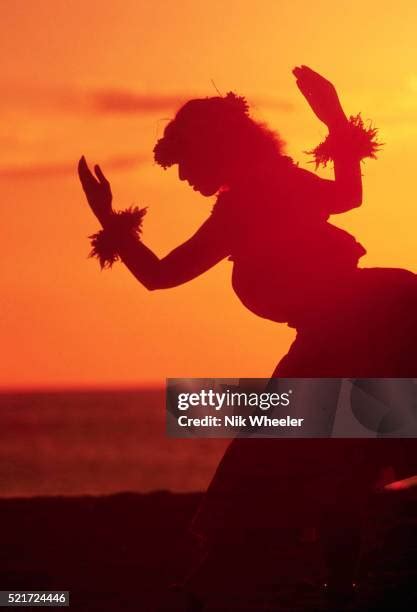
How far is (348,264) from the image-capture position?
23.1 feet

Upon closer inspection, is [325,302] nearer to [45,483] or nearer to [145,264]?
[145,264]

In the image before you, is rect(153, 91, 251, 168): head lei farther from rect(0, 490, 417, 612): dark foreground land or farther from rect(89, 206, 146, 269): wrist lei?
rect(0, 490, 417, 612): dark foreground land

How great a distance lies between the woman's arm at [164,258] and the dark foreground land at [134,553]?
126 centimetres

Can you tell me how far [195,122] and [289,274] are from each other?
0.78 meters

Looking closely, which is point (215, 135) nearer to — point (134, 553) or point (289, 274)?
point (289, 274)

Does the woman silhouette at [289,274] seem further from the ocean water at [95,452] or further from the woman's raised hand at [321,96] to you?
the ocean water at [95,452]

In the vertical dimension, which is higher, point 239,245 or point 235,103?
point 235,103

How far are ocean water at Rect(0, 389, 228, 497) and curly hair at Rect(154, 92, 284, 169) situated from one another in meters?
22.2

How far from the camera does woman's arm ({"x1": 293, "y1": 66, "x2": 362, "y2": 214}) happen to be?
709 cm

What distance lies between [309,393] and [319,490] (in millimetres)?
417

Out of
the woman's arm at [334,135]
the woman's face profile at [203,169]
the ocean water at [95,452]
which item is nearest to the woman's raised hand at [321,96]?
the woman's arm at [334,135]

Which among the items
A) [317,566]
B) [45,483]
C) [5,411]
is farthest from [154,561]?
[5,411]

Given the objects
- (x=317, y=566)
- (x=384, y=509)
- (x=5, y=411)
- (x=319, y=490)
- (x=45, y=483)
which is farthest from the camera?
(x=5, y=411)

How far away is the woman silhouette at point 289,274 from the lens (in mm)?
6902
